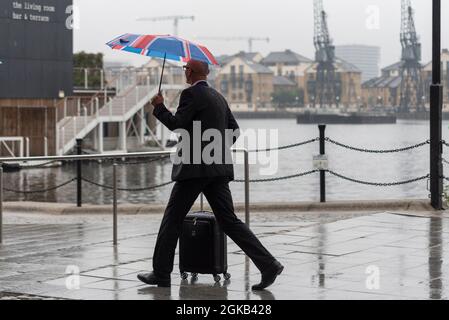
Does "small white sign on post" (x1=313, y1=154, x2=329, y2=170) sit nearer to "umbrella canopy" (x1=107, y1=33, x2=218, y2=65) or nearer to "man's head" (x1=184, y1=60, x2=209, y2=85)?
"umbrella canopy" (x1=107, y1=33, x2=218, y2=65)

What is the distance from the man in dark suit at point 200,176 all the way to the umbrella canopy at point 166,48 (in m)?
0.18

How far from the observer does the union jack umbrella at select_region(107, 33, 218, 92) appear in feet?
30.2

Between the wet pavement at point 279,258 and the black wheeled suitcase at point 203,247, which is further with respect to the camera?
the black wheeled suitcase at point 203,247

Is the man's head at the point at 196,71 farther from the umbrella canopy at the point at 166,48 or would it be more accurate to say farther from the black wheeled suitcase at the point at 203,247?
the black wheeled suitcase at the point at 203,247

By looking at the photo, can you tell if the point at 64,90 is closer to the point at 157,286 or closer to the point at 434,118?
the point at 434,118

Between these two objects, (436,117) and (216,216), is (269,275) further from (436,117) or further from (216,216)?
(436,117)

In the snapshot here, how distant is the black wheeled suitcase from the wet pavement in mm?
137

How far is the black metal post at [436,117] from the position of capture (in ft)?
51.4

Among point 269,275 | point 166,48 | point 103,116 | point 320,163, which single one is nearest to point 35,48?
point 103,116

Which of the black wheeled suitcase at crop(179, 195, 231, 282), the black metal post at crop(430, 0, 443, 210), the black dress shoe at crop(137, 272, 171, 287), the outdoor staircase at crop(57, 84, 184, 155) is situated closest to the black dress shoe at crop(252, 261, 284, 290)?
the black wheeled suitcase at crop(179, 195, 231, 282)

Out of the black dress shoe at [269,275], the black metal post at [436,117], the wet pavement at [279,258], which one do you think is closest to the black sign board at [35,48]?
the black metal post at [436,117]

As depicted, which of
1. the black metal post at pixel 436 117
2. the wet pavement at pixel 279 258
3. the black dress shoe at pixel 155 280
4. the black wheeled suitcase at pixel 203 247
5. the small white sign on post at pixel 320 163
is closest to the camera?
the wet pavement at pixel 279 258

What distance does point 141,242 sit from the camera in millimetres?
12422
